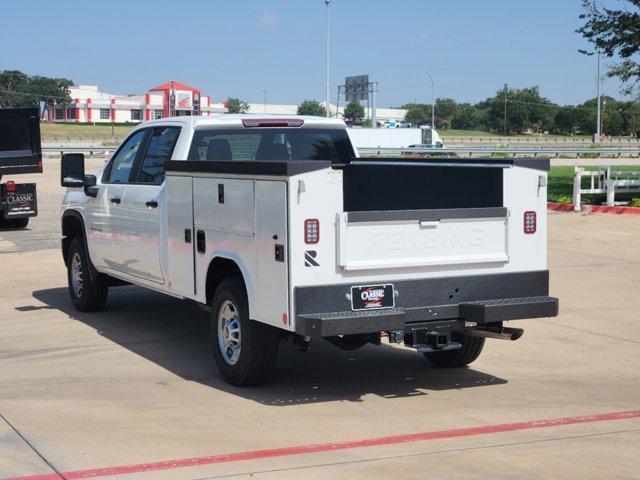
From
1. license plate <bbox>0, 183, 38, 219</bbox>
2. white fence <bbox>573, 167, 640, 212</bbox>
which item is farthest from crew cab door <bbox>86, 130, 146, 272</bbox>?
white fence <bbox>573, 167, 640, 212</bbox>

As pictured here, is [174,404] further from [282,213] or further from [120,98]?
[120,98]

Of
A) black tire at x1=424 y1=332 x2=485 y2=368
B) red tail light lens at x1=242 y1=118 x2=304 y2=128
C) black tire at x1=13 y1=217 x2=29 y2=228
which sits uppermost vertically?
red tail light lens at x1=242 y1=118 x2=304 y2=128

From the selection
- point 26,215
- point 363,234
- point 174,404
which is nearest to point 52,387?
point 174,404

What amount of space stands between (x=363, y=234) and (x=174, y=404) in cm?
190

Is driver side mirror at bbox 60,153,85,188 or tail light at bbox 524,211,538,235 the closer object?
tail light at bbox 524,211,538,235

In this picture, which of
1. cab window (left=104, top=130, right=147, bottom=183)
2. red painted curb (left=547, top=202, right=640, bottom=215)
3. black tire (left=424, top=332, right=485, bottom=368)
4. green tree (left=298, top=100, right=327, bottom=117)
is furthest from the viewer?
green tree (left=298, top=100, right=327, bottom=117)

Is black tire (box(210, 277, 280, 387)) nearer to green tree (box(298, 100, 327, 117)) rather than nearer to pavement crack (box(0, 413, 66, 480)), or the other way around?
pavement crack (box(0, 413, 66, 480))

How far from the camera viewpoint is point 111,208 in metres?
10.7

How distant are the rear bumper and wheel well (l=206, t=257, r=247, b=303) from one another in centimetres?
102

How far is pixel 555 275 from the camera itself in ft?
48.1

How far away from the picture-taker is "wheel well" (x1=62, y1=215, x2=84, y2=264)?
11.9 metres

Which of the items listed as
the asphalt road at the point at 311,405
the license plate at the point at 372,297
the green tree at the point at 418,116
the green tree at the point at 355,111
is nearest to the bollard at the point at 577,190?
the asphalt road at the point at 311,405

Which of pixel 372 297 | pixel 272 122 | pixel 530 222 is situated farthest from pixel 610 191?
pixel 372 297

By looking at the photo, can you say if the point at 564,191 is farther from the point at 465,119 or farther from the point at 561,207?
the point at 465,119
